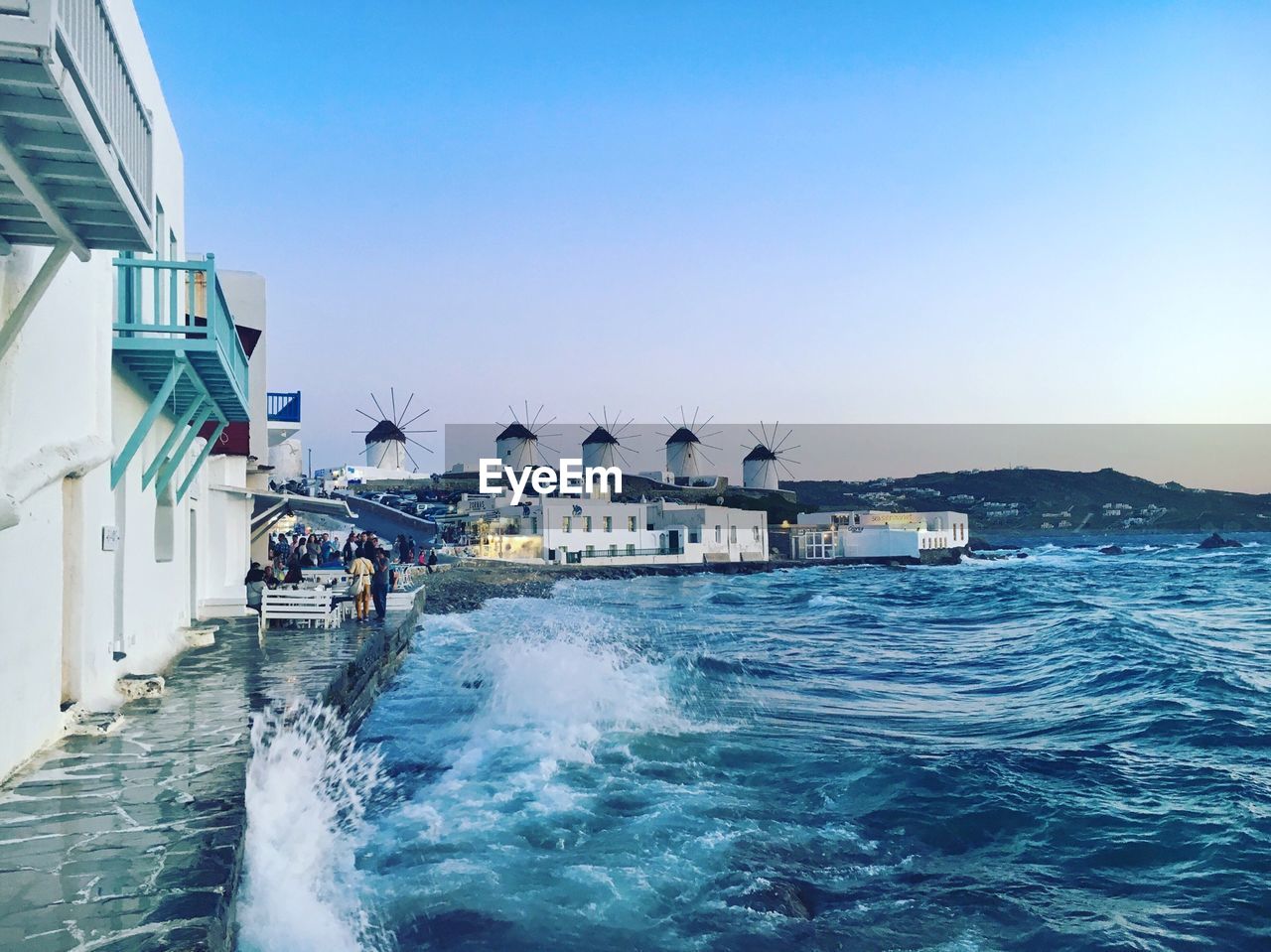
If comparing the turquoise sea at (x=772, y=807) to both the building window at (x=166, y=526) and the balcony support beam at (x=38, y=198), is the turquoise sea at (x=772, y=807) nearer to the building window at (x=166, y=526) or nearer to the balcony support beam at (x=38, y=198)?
the building window at (x=166, y=526)

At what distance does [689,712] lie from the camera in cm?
1486

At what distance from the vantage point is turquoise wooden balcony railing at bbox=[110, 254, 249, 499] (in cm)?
1060

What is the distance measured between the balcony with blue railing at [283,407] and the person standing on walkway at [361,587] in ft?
36.3

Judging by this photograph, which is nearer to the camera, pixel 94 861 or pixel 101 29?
pixel 94 861

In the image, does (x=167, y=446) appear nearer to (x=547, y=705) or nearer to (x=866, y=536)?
(x=547, y=705)

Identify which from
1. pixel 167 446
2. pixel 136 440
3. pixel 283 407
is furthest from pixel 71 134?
pixel 283 407

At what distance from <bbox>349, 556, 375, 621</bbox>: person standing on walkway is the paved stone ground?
7.70 meters

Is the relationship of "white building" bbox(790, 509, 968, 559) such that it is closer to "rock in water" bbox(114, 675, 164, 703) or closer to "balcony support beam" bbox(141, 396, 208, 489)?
"balcony support beam" bbox(141, 396, 208, 489)

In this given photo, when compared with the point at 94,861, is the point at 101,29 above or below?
above

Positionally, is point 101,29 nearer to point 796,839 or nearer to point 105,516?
point 105,516

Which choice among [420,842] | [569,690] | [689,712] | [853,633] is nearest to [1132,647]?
[853,633]

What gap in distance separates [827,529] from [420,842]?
263ft

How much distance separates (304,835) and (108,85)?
237 inches

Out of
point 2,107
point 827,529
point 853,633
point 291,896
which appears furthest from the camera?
point 827,529
